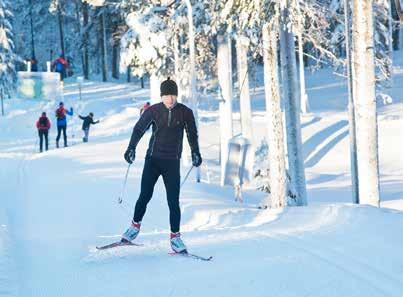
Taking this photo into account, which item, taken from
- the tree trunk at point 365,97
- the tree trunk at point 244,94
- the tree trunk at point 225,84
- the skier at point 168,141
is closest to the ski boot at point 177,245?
the skier at point 168,141

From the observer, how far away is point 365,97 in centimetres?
1253

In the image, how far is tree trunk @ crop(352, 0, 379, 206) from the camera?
484 inches

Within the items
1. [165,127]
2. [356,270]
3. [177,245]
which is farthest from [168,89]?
[356,270]

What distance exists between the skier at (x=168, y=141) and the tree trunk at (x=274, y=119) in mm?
8088

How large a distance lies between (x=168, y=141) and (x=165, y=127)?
0.51ft

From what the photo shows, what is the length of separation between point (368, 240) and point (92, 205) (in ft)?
26.2

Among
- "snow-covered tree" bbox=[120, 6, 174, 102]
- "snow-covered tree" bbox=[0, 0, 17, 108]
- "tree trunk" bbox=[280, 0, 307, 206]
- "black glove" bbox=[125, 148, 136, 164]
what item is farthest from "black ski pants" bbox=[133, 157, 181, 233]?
"snow-covered tree" bbox=[0, 0, 17, 108]

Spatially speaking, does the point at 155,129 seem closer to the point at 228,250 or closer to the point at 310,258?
the point at 228,250

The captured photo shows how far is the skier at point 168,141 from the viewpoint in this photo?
8.16 m

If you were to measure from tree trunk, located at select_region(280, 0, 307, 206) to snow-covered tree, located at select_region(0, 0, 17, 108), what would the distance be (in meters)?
42.7

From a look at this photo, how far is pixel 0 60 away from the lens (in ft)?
188

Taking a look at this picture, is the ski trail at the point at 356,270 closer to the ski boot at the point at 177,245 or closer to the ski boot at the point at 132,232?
the ski boot at the point at 177,245

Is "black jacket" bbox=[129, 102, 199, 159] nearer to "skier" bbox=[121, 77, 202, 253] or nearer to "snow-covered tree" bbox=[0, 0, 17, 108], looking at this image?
"skier" bbox=[121, 77, 202, 253]

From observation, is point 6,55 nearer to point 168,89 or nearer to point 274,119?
point 274,119
